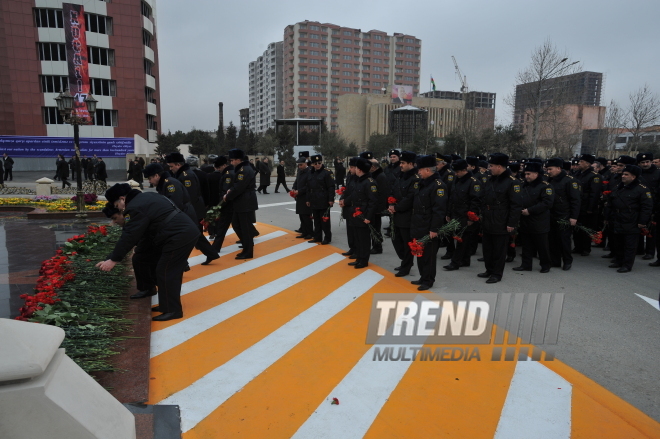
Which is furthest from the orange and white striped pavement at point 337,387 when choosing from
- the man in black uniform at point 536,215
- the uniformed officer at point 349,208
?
the man in black uniform at point 536,215

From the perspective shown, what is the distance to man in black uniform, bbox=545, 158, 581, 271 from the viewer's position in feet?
26.0

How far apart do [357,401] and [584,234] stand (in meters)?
7.34

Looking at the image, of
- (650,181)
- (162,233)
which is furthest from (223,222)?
(650,181)

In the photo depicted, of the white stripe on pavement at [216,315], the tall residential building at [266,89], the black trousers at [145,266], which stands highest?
the tall residential building at [266,89]

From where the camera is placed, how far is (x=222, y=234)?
8867mm

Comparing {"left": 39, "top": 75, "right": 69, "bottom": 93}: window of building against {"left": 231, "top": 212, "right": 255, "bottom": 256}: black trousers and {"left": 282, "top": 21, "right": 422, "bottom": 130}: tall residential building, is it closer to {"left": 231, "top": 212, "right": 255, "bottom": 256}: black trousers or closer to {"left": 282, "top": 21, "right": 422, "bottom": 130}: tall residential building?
{"left": 231, "top": 212, "right": 255, "bottom": 256}: black trousers

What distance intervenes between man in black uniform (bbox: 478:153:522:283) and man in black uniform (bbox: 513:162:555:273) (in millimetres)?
506

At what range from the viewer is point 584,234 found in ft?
29.3

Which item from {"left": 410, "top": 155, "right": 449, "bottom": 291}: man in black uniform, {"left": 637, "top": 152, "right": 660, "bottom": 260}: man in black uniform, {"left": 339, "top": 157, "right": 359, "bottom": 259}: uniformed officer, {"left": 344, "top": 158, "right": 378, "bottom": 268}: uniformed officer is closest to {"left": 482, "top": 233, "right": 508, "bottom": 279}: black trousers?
{"left": 410, "top": 155, "right": 449, "bottom": 291}: man in black uniform

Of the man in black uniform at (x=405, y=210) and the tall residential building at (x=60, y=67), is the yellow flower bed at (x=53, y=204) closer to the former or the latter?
the man in black uniform at (x=405, y=210)

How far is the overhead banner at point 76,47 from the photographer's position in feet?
131

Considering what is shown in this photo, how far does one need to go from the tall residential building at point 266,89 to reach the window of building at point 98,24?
81.9 metres

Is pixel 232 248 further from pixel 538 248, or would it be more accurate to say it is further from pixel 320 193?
pixel 538 248

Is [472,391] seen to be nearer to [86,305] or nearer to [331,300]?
[331,300]
